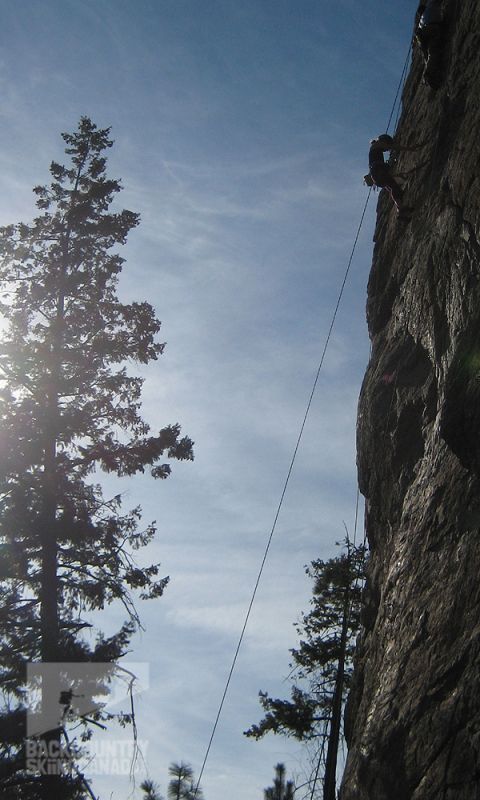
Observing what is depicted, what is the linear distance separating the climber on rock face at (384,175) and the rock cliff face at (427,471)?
0.20 meters

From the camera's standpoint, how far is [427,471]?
934 cm

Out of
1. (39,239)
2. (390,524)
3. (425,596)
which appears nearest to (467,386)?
(425,596)

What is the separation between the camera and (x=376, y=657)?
9625 mm

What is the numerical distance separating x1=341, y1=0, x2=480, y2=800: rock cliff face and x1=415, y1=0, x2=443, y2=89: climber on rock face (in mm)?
184

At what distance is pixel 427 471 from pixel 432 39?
6.13 metres

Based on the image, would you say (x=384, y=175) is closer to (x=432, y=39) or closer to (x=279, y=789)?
(x=432, y=39)

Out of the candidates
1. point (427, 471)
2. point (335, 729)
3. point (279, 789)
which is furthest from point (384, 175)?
point (279, 789)

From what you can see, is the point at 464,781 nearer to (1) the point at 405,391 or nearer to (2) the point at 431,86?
(1) the point at 405,391

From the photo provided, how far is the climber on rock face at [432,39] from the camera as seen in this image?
35.8 feet

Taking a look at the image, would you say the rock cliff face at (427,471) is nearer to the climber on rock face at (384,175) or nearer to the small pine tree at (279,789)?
the climber on rock face at (384,175)

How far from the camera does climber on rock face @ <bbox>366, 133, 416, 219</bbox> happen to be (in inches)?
466

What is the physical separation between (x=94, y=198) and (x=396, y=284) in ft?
32.5

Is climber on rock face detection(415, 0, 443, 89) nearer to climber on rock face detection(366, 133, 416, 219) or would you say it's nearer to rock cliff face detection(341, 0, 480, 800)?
rock cliff face detection(341, 0, 480, 800)

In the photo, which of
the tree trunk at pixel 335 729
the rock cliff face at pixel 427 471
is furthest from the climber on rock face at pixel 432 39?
the tree trunk at pixel 335 729
